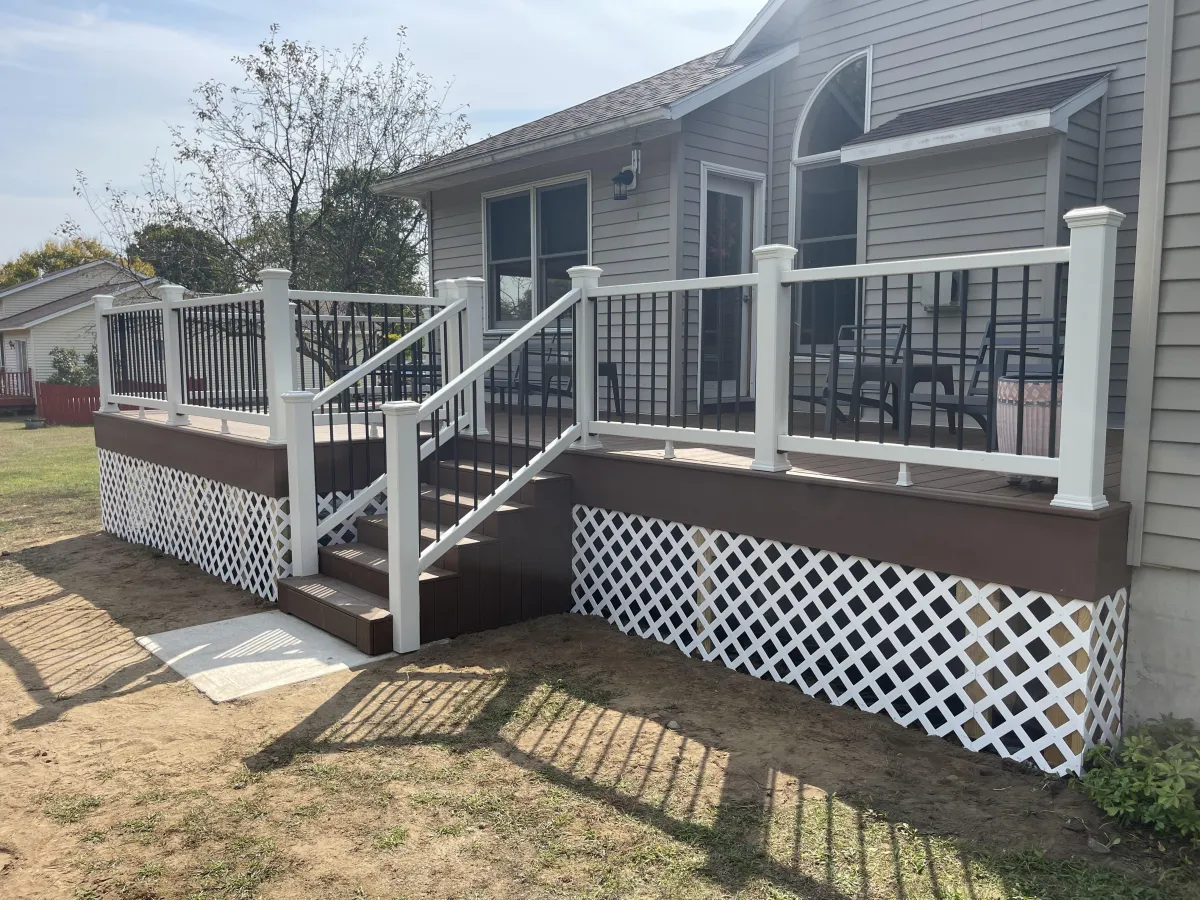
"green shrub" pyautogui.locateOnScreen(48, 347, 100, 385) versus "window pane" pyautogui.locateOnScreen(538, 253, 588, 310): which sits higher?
"window pane" pyautogui.locateOnScreen(538, 253, 588, 310)

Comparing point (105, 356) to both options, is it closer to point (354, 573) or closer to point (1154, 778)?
point (354, 573)

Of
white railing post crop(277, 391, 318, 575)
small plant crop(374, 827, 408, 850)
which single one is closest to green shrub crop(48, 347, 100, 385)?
white railing post crop(277, 391, 318, 575)

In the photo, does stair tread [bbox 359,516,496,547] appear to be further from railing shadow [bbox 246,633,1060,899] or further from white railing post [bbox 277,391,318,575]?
railing shadow [bbox 246,633,1060,899]

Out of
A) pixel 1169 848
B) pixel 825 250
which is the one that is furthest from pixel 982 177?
pixel 1169 848

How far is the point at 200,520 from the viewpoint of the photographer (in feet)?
22.5

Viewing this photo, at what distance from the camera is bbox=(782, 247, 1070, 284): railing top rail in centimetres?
329

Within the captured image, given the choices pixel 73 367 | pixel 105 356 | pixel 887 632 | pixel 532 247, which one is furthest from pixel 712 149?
pixel 73 367

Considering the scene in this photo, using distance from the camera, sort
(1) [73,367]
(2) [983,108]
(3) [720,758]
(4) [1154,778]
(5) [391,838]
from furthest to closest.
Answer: (1) [73,367]
(2) [983,108]
(3) [720,758]
(4) [1154,778]
(5) [391,838]

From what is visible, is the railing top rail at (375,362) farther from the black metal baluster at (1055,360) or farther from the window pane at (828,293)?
the black metal baluster at (1055,360)

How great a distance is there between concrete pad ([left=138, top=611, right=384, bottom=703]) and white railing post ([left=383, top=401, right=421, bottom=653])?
23 cm

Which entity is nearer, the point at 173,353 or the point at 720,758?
the point at 720,758

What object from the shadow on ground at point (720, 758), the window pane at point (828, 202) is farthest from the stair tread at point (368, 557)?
the window pane at point (828, 202)

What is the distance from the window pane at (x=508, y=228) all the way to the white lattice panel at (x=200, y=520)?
12.8ft

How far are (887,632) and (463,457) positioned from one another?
330 cm
